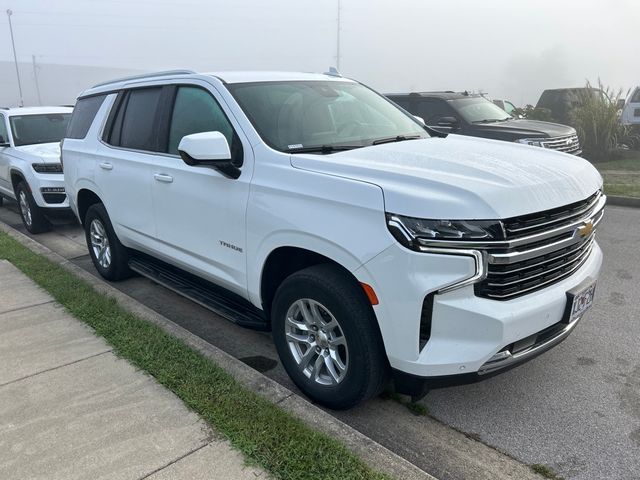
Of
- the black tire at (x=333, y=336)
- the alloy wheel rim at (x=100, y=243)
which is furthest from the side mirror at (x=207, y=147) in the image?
the alloy wheel rim at (x=100, y=243)

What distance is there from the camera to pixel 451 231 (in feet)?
7.99

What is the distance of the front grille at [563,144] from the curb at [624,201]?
39.0 inches

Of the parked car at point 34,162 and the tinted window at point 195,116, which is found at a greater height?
the tinted window at point 195,116

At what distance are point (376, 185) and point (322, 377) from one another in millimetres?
1216

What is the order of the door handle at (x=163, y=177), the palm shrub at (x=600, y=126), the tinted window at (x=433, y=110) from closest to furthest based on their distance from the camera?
1. the door handle at (x=163, y=177)
2. the tinted window at (x=433, y=110)
3. the palm shrub at (x=600, y=126)

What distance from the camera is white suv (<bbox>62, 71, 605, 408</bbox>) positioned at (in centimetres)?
246

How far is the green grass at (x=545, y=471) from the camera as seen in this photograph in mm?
2586

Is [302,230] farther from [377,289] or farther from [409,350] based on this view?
[409,350]

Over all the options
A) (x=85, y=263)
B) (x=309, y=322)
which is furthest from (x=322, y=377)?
(x=85, y=263)

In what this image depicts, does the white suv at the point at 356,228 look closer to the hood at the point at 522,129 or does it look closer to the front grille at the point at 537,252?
the front grille at the point at 537,252

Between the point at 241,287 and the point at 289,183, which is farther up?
the point at 289,183

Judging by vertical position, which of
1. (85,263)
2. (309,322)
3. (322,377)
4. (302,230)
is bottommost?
(85,263)

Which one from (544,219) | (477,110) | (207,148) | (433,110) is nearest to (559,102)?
(477,110)

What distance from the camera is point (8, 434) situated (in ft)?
9.43
